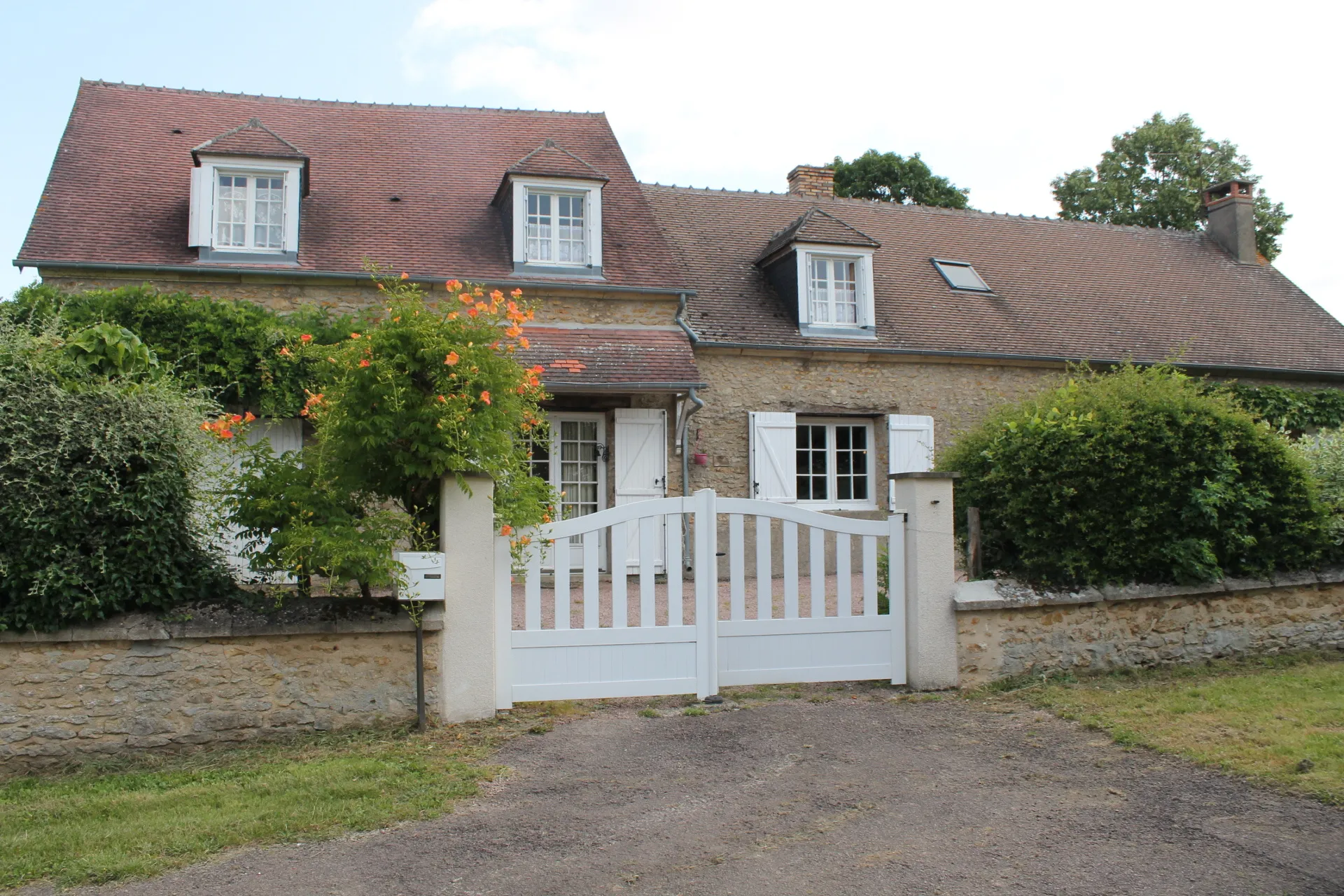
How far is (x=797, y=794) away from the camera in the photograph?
446 centimetres

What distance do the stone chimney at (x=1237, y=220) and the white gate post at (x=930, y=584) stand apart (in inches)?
604

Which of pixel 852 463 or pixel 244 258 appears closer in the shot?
pixel 244 258

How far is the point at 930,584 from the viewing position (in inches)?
248

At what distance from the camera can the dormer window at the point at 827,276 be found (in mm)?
13398

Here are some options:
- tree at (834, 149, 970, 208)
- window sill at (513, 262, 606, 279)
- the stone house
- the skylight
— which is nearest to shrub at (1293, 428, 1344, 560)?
the stone house

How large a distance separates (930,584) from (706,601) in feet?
4.83

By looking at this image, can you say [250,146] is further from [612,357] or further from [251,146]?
[612,357]

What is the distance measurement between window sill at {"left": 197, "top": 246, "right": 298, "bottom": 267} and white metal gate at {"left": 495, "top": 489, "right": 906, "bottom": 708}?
694 centimetres

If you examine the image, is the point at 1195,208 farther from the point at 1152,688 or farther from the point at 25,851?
the point at 25,851

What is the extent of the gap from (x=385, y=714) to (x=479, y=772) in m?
0.93

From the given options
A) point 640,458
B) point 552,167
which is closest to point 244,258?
point 552,167

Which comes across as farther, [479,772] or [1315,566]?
[1315,566]

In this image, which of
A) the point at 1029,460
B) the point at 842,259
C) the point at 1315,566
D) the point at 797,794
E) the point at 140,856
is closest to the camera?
the point at 140,856

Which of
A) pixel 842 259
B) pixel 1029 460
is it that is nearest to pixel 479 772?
pixel 1029 460
